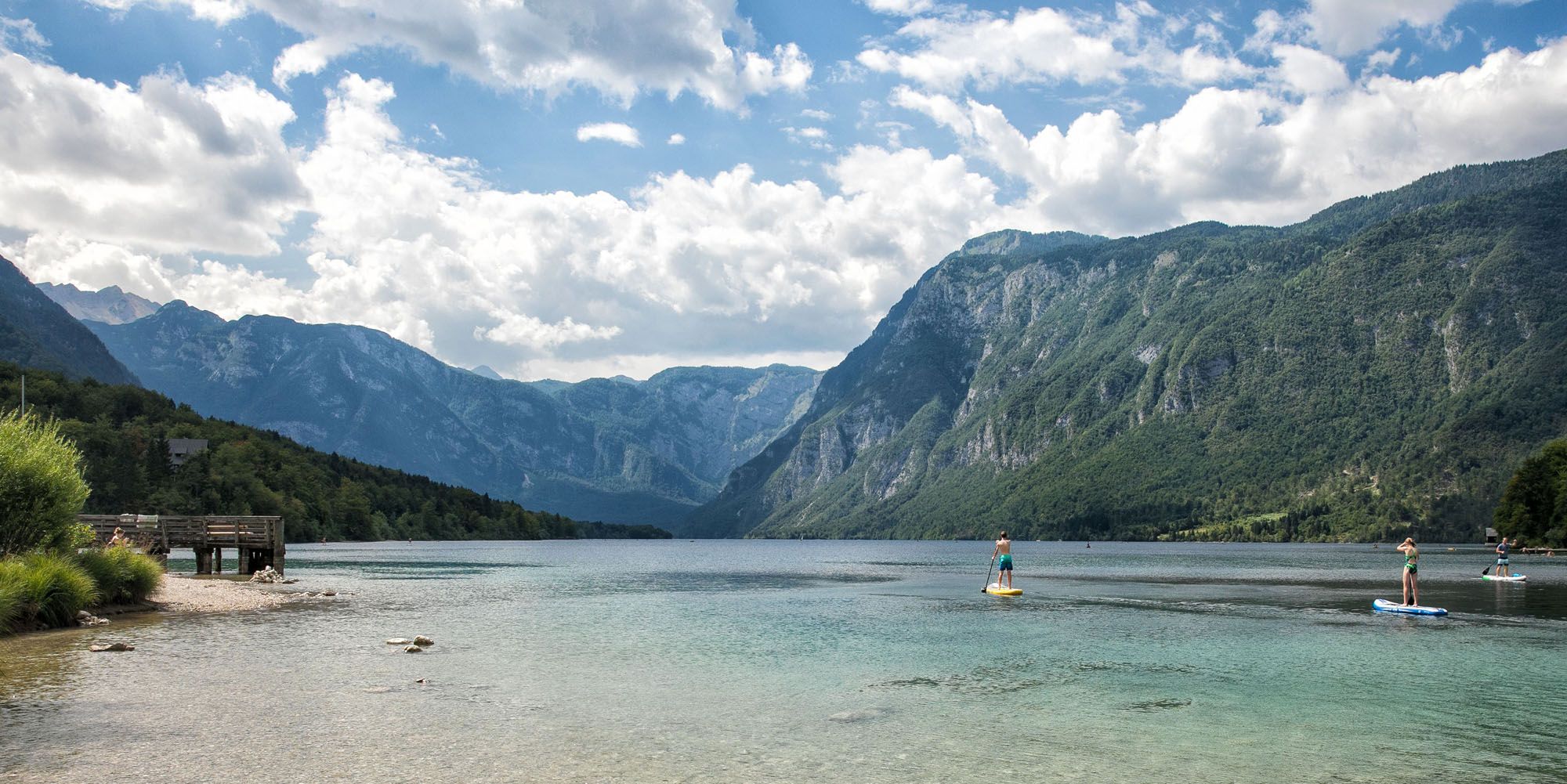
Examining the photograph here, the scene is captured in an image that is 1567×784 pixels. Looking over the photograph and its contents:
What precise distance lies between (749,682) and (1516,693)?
21128 mm

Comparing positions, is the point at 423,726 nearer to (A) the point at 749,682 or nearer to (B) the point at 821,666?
(A) the point at 749,682

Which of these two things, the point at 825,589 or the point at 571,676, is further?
the point at 825,589

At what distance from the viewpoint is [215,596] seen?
57750mm

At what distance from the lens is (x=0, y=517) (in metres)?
42.9

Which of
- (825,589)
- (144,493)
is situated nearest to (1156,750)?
(825,589)

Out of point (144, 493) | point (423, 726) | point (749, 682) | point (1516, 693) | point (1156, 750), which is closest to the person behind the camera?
point (1156, 750)

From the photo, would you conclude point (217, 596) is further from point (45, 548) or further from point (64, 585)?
point (64, 585)

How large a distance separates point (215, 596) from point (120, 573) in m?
9.20

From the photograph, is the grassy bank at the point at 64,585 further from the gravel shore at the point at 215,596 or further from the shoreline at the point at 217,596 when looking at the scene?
the gravel shore at the point at 215,596

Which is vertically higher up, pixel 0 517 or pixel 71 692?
pixel 0 517

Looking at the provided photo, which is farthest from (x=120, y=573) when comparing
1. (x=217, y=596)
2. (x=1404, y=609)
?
(x=1404, y=609)

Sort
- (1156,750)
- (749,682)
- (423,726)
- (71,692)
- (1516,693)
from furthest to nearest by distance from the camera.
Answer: (749,682) < (1516,693) < (71,692) < (423,726) < (1156,750)

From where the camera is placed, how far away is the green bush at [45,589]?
124 ft

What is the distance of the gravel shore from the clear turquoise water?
264 centimetres
